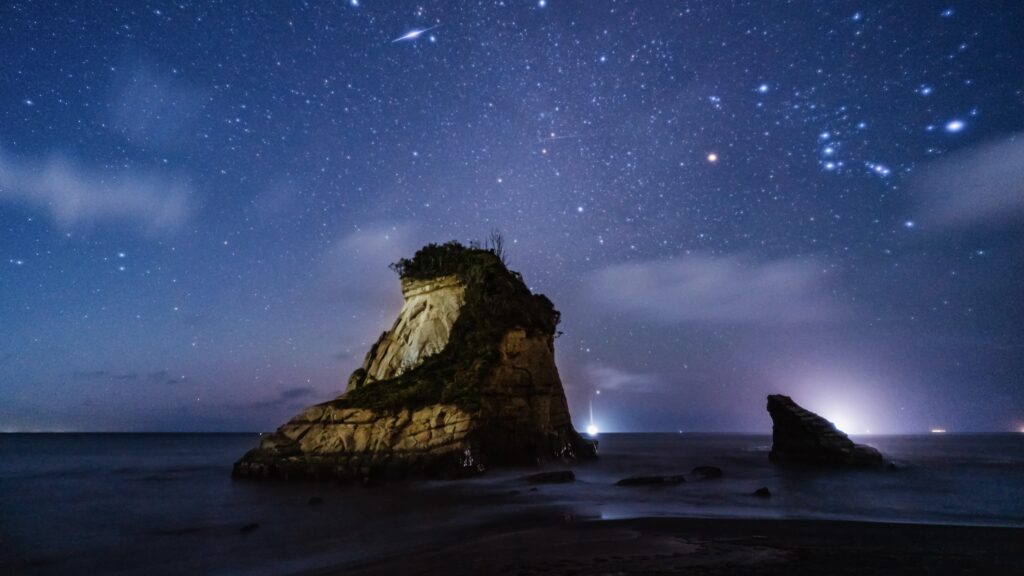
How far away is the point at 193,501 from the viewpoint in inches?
858

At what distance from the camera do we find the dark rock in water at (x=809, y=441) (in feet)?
93.1

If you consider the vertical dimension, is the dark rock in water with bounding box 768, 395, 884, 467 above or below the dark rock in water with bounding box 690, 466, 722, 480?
above

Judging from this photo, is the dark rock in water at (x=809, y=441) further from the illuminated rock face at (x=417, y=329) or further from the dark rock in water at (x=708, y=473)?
the illuminated rock face at (x=417, y=329)

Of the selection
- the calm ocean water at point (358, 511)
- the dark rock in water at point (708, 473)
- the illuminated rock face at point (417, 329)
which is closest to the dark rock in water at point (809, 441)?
the calm ocean water at point (358, 511)

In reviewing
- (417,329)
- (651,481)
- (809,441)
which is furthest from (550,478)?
(809,441)

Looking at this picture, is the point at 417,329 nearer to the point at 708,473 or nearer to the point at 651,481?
the point at 651,481

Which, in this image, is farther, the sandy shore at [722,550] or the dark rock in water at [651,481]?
the dark rock in water at [651,481]

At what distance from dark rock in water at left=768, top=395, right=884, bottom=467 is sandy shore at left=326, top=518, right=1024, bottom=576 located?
19.4 m

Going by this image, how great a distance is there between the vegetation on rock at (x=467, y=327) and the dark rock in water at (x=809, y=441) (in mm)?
16789

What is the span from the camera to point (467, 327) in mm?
30344

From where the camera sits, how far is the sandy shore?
296 inches

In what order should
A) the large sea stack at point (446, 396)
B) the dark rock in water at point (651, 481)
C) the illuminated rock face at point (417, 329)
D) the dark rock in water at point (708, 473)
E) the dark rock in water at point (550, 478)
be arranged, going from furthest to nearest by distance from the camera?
the illuminated rock face at point (417, 329)
the dark rock in water at point (708, 473)
the large sea stack at point (446, 396)
the dark rock in water at point (550, 478)
the dark rock in water at point (651, 481)

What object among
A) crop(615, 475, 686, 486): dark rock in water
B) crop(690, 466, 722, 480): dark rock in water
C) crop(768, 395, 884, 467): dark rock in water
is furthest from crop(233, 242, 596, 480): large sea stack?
crop(768, 395, 884, 467): dark rock in water

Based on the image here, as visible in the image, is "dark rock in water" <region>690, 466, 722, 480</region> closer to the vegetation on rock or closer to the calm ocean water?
the calm ocean water
